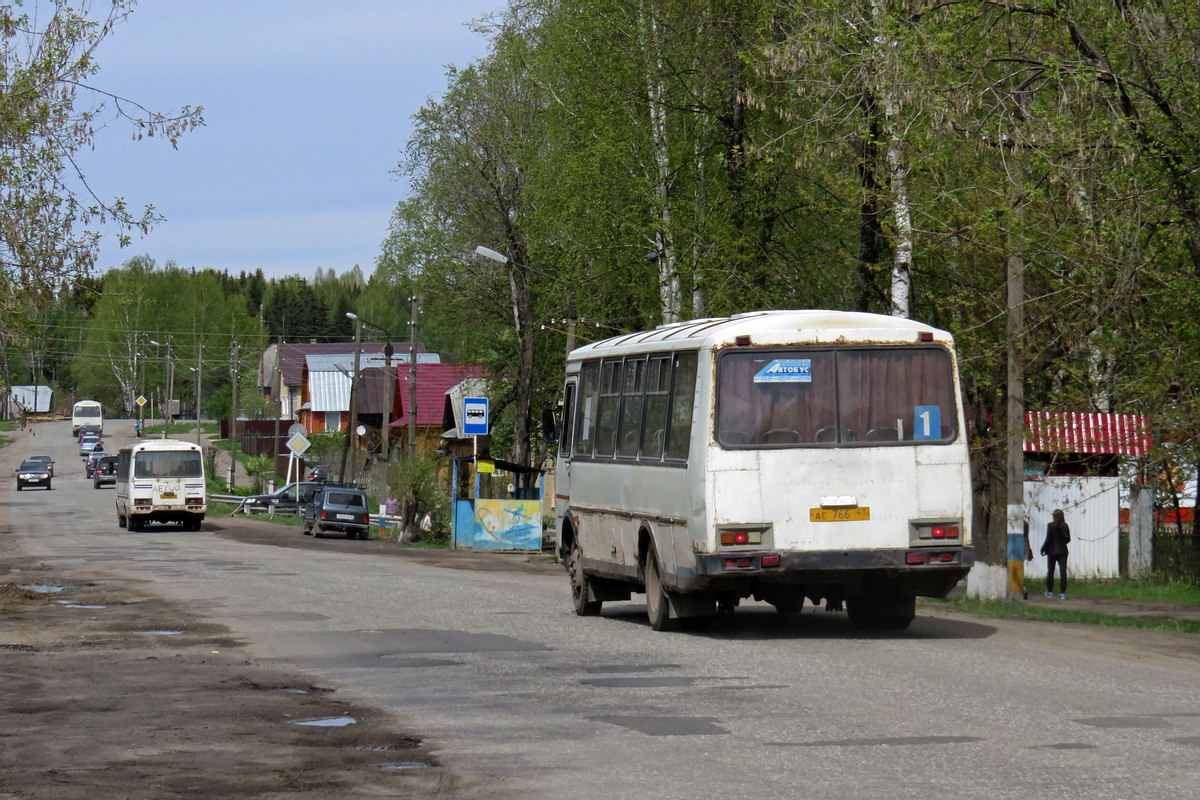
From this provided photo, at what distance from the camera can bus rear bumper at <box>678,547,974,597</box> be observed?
50.2 ft

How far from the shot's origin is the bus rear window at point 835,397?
51.5ft

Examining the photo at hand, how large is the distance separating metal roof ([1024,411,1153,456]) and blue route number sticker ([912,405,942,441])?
20.5 ft

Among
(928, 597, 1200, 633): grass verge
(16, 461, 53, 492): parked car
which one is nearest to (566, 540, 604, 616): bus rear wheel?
(928, 597, 1200, 633): grass verge

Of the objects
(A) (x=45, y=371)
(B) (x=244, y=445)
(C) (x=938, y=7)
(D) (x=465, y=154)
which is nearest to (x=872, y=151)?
(C) (x=938, y=7)

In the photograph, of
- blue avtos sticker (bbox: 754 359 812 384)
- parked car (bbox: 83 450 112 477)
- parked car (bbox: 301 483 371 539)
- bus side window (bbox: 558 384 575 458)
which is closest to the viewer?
blue avtos sticker (bbox: 754 359 812 384)

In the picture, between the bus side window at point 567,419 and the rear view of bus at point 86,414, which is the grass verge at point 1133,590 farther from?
the rear view of bus at point 86,414

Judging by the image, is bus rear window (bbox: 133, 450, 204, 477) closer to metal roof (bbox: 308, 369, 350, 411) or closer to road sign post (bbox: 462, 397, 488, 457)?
road sign post (bbox: 462, 397, 488, 457)

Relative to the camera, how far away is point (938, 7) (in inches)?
759

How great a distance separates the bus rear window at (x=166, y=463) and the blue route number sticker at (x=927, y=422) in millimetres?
39124

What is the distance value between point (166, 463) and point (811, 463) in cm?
3911

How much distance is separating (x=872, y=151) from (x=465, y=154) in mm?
26492

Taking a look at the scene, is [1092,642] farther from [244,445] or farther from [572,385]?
[244,445]

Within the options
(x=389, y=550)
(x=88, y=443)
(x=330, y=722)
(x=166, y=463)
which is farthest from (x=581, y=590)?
(x=88, y=443)

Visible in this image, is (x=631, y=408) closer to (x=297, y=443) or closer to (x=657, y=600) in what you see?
(x=657, y=600)
